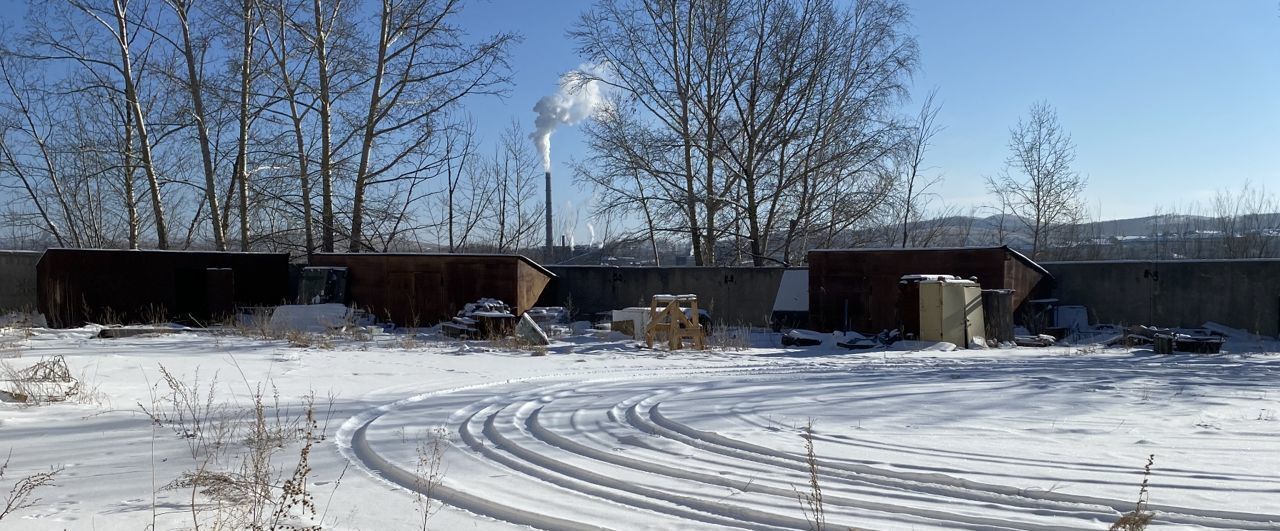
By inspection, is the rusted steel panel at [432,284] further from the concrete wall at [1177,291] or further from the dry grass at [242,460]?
the concrete wall at [1177,291]

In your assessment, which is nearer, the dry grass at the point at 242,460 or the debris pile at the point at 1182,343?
the dry grass at the point at 242,460

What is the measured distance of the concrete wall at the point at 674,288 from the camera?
21.0 metres

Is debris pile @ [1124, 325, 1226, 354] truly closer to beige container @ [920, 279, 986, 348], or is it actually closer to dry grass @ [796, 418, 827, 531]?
beige container @ [920, 279, 986, 348]

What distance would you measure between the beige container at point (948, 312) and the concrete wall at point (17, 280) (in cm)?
2007

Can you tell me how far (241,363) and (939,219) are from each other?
29584 mm

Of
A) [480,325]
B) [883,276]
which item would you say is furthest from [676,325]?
[883,276]

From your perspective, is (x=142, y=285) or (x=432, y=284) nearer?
(x=142, y=285)

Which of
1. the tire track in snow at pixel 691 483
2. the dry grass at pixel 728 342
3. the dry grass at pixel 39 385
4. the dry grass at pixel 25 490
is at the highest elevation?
the dry grass at pixel 39 385

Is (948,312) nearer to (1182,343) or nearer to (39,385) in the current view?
(1182,343)

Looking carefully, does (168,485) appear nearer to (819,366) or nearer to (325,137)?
(819,366)

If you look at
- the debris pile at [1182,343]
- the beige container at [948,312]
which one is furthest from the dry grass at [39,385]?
the debris pile at [1182,343]

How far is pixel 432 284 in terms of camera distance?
20.2 meters

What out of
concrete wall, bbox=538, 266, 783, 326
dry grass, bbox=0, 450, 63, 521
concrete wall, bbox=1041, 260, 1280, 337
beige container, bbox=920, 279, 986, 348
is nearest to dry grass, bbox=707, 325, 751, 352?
beige container, bbox=920, 279, 986, 348

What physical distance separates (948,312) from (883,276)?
2.80 metres
